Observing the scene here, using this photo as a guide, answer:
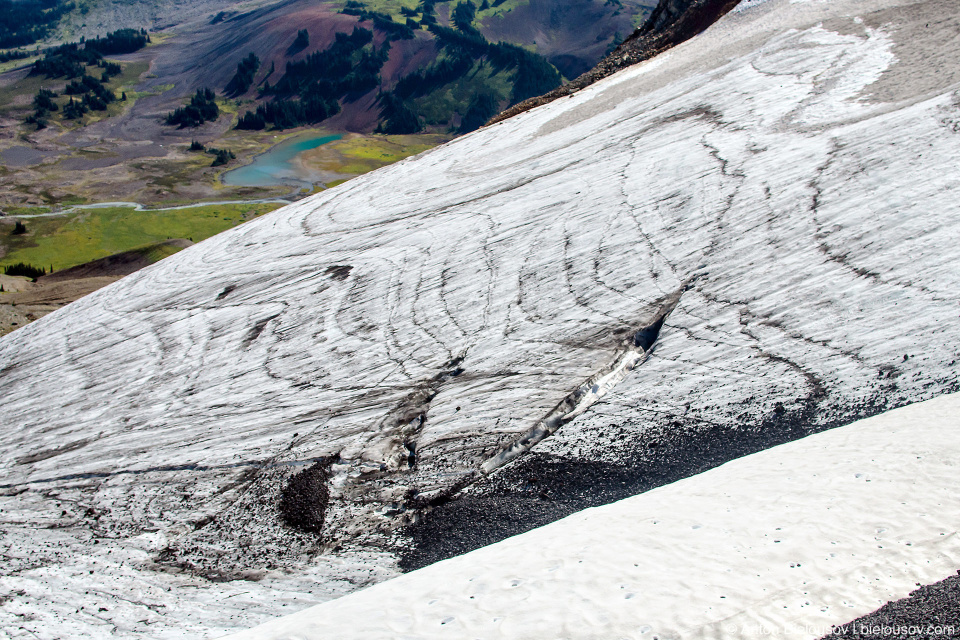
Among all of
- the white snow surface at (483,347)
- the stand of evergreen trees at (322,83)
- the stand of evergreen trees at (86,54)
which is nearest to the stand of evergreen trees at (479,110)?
the stand of evergreen trees at (322,83)

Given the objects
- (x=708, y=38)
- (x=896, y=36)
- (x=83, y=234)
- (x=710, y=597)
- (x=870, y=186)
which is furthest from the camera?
(x=83, y=234)

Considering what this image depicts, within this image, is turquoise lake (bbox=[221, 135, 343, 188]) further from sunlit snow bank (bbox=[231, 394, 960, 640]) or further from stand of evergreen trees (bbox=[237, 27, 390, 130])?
sunlit snow bank (bbox=[231, 394, 960, 640])

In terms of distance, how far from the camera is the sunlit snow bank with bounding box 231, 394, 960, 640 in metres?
2.02

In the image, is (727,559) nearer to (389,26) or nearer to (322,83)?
(322,83)

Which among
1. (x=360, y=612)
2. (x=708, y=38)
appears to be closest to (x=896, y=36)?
(x=708, y=38)

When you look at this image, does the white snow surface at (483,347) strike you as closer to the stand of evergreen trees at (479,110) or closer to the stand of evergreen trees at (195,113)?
the stand of evergreen trees at (479,110)

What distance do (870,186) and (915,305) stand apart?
1118 millimetres

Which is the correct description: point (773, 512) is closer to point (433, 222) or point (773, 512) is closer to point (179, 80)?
point (433, 222)

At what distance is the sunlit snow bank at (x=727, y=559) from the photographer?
2023 mm

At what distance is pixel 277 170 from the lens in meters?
119

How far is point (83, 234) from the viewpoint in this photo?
8362 cm

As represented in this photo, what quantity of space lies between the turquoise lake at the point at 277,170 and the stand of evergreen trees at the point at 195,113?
75.2 feet

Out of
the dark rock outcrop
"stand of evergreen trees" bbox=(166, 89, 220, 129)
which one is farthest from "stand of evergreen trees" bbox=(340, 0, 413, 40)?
the dark rock outcrop

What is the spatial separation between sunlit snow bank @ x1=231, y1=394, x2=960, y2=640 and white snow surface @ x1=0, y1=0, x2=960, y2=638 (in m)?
0.41
